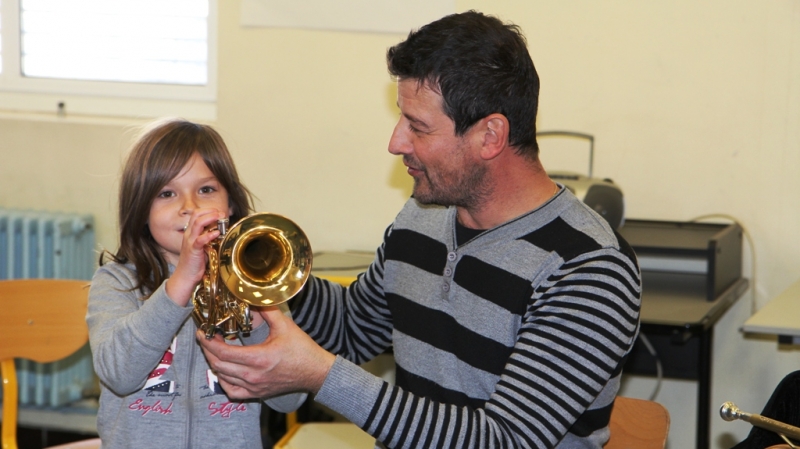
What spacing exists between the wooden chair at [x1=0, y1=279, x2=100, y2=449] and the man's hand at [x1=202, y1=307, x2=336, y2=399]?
1038mm

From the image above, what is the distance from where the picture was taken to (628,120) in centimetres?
294

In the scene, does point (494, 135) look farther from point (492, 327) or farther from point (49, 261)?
point (49, 261)

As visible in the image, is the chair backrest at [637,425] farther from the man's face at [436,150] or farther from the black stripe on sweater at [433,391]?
the man's face at [436,150]

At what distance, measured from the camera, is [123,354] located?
4.86 ft

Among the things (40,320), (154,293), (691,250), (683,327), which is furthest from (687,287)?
(40,320)

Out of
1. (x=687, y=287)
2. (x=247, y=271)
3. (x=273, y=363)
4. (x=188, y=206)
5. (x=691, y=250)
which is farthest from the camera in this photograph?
(x=687, y=287)

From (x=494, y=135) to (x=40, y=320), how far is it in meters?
1.37

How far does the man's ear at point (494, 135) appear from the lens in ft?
5.02

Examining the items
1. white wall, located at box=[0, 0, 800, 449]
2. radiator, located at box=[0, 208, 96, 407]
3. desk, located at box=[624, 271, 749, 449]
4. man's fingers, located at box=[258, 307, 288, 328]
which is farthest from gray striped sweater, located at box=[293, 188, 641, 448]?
radiator, located at box=[0, 208, 96, 407]

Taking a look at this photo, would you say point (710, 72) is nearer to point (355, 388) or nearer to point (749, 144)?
point (749, 144)

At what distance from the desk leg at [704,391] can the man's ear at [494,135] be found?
4.19ft

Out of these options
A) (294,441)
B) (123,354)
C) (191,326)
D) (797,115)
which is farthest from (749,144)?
(123,354)

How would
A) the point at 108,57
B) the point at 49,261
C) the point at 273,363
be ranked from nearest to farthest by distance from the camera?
the point at 273,363
the point at 49,261
the point at 108,57

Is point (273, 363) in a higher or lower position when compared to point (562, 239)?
lower
